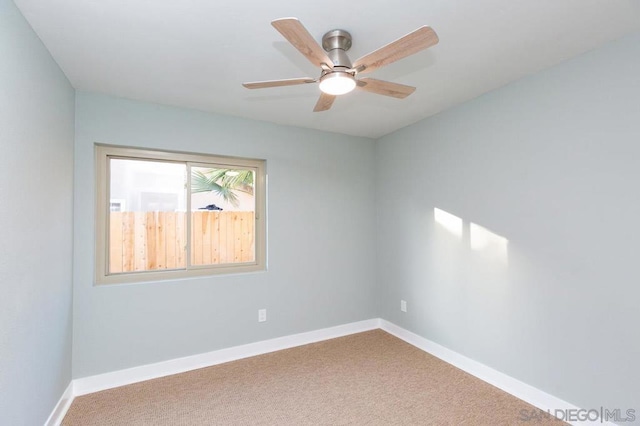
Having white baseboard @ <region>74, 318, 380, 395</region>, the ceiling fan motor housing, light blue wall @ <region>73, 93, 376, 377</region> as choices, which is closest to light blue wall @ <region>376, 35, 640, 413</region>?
light blue wall @ <region>73, 93, 376, 377</region>

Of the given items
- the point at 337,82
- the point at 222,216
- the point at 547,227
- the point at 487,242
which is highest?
the point at 337,82

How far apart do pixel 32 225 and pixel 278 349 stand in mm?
2357

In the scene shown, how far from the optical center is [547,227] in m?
2.24

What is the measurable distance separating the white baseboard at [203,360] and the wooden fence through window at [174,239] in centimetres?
85

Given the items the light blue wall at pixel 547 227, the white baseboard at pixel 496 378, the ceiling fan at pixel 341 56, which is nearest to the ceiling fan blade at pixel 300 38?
the ceiling fan at pixel 341 56

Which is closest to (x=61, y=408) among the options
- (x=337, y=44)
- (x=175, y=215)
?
(x=175, y=215)

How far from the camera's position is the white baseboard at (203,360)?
99.8 inches

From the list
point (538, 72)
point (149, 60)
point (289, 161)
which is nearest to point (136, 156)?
point (149, 60)

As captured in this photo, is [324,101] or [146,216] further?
[146,216]

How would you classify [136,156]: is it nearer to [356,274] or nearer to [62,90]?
[62,90]

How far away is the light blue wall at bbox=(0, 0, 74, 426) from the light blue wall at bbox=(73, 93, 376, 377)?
21 centimetres

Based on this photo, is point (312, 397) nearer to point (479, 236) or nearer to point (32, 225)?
point (479, 236)

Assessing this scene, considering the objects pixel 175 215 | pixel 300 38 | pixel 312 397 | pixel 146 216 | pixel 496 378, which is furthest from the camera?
pixel 175 215

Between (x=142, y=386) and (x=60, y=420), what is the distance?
1.80ft
